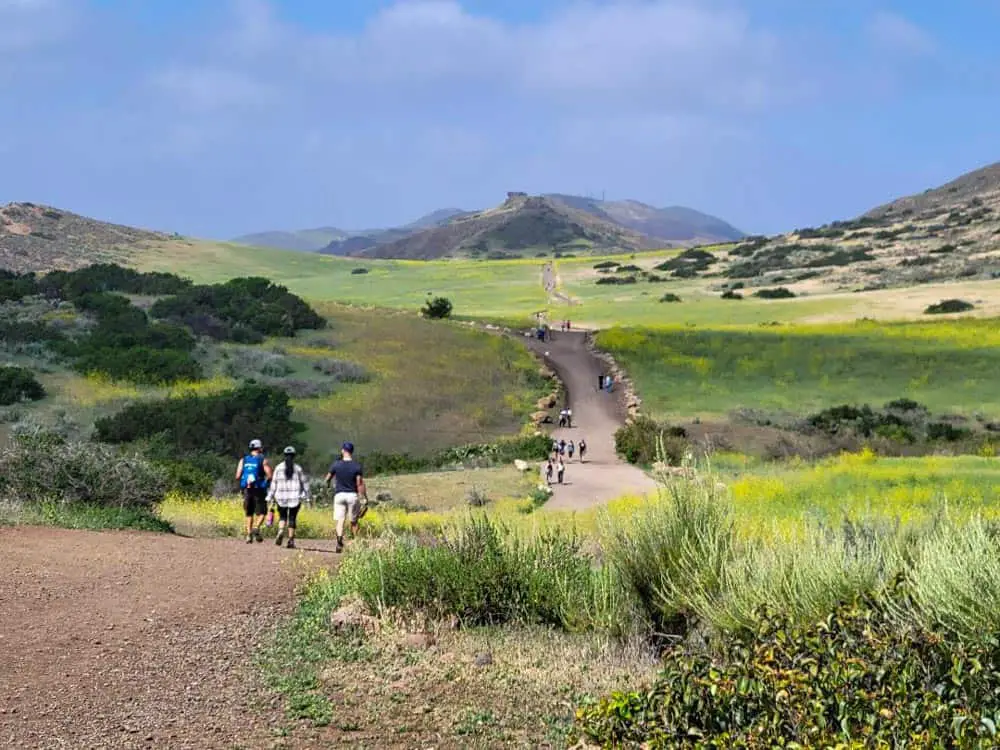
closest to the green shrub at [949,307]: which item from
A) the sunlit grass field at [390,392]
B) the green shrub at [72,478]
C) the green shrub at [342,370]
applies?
the sunlit grass field at [390,392]

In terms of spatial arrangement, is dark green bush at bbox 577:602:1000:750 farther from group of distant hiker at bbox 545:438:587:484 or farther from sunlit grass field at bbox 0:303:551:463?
sunlit grass field at bbox 0:303:551:463

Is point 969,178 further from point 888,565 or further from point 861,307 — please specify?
point 888,565

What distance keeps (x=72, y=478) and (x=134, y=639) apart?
8.25 m

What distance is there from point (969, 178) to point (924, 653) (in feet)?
503

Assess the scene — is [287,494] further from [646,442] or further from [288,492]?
[646,442]

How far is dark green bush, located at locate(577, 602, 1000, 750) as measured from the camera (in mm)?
4609

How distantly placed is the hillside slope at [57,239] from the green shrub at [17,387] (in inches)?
2580

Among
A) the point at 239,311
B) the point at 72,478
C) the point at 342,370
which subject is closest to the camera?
the point at 72,478

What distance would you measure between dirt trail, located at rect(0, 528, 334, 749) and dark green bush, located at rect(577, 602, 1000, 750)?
2.82m

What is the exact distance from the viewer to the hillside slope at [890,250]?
80.1 meters

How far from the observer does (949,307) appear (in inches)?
2301

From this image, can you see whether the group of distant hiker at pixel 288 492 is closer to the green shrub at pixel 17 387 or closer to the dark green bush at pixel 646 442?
the dark green bush at pixel 646 442

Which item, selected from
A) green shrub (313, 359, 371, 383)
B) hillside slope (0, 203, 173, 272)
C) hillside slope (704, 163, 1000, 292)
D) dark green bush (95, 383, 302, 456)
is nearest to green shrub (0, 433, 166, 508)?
dark green bush (95, 383, 302, 456)

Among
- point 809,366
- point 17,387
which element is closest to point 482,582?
point 17,387
